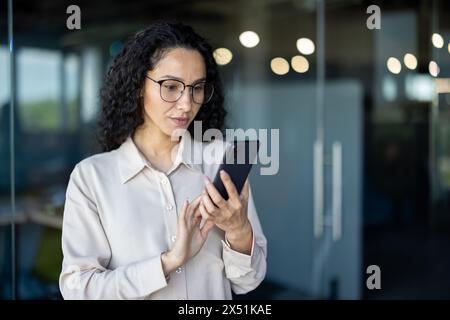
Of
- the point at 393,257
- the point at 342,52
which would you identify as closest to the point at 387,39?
the point at 342,52

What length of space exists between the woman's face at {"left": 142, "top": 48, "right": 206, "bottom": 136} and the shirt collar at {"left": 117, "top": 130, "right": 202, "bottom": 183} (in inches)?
2.4

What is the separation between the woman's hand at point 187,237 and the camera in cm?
117

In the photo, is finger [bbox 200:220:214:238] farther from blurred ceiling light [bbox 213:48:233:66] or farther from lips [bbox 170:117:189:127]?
blurred ceiling light [bbox 213:48:233:66]

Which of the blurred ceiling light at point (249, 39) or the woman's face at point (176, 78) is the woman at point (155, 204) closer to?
the woman's face at point (176, 78)

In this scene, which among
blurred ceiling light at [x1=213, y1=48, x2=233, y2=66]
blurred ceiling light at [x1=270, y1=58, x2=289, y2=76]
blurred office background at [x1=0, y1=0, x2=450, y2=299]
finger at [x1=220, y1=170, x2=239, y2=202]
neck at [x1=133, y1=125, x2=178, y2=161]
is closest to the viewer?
finger at [x1=220, y1=170, x2=239, y2=202]

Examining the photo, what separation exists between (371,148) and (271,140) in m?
1.82

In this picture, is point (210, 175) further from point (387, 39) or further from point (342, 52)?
point (342, 52)

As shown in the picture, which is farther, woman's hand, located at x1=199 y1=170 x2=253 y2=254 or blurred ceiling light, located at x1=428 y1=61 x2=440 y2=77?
blurred ceiling light, located at x1=428 y1=61 x2=440 y2=77

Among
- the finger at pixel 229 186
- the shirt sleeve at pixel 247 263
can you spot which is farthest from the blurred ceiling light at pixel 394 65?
the finger at pixel 229 186

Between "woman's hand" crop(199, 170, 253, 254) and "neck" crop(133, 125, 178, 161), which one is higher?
"neck" crop(133, 125, 178, 161)

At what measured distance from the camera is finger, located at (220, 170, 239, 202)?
3.68 feet

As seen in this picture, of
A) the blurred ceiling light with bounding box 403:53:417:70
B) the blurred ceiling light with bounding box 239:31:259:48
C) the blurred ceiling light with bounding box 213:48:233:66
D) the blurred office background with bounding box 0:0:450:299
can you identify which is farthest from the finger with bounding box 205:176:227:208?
the blurred ceiling light with bounding box 239:31:259:48

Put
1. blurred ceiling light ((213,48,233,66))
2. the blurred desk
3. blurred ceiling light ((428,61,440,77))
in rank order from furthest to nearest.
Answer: the blurred desk → blurred ceiling light ((428,61,440,77)) → blurred ceiling light ((213,48,233,66))
